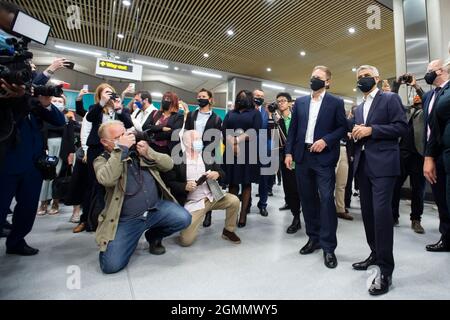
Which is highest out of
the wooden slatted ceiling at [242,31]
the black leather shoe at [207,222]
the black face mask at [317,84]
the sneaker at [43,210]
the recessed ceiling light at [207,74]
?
the recessed ceiling light at [207,74]

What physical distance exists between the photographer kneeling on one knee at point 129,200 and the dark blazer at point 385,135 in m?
1.42

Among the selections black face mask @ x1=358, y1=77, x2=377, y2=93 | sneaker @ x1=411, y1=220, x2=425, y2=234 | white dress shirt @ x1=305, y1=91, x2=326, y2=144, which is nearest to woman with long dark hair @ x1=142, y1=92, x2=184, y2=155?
white dress shirt @ x1=305, y1=91, x2=326, y2=144

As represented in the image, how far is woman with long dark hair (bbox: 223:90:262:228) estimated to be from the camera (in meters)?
2.81

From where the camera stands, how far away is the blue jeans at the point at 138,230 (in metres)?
1.67

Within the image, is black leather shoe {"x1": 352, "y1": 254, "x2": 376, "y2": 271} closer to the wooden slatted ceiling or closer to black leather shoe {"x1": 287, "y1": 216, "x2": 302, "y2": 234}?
black leather shoe {"x1": 287, "y1": 216, "x2": 302, "y2": 234}

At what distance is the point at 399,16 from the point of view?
177 inches

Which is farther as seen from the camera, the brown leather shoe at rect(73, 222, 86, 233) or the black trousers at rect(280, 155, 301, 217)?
the black trousers at rect(280, 155, 301, 217)

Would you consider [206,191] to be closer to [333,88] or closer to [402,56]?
[402,56]

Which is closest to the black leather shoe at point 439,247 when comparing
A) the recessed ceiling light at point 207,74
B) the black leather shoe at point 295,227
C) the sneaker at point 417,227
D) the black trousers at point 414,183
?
the sneaker at point 417,227

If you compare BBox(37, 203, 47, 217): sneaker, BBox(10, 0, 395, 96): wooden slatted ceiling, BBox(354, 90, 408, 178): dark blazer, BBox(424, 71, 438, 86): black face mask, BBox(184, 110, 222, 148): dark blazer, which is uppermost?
BBox(10, 0, 395, 96): wooden slatted ceiling

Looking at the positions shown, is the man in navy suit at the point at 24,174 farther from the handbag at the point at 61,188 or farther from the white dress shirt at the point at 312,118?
the white dress shirt at the point at 312,118

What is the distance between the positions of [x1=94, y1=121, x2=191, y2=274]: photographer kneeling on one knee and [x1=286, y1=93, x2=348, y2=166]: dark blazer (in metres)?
1.12

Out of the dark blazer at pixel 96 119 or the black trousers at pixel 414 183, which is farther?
the black trousers at pixel 414 183
